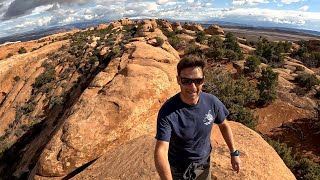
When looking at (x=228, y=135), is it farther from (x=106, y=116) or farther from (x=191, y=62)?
(x=106, y=116)

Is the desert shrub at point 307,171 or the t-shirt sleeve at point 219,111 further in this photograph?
the desert shrub at point 307,171

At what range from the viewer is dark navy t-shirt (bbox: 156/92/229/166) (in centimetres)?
397

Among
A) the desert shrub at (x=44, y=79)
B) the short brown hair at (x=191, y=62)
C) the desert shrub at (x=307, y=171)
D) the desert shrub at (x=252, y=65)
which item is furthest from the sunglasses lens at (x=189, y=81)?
the desert shrub at (x=44, y=79)

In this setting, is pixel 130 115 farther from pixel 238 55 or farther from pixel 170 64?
pixel 238 55

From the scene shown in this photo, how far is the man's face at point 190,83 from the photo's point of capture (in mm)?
4016

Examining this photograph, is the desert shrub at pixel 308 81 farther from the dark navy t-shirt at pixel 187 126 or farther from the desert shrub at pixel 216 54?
the dark navy t-shirt at pixel 187 126

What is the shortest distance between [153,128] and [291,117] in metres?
10.7

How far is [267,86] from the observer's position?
22.2 m

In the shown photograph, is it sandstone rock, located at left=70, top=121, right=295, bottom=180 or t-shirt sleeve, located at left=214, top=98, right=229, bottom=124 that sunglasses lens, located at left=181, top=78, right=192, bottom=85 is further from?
sandstone rock, located at left=70, top=121, right=295, bottom=180

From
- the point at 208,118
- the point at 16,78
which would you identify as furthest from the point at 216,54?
the point at 16,78

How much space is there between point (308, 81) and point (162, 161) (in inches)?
906

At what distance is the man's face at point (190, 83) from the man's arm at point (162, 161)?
674 millimetres

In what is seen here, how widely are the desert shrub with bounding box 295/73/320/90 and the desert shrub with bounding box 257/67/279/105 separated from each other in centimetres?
240

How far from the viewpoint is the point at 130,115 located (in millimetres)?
12898
